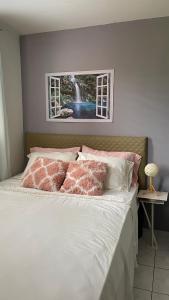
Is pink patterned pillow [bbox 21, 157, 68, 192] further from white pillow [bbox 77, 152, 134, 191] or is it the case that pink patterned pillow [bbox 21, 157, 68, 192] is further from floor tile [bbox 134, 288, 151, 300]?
floor tile [bbox 134, 288, 151, 300]

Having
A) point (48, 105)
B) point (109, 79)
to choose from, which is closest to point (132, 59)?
point (109, 79)

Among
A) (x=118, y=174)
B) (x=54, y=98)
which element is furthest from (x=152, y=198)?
(x=54, y=98)

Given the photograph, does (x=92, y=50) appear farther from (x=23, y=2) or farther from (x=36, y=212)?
(x=36, y=212)

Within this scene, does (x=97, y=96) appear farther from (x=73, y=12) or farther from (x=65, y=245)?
(x=65, y=245)

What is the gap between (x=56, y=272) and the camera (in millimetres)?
1143

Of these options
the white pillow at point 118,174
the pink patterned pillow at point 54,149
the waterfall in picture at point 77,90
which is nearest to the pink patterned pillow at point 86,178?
the white pillow at point 118,174

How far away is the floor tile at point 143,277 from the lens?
191cm

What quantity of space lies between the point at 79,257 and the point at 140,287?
96cm

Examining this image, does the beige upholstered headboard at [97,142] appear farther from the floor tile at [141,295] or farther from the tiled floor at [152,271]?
the floor tile at [141,295]

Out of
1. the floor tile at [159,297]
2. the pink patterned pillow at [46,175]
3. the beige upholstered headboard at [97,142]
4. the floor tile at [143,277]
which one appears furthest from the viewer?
the beige upholstered headboard at [97,142]

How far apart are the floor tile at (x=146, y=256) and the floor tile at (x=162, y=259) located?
45 millimetres

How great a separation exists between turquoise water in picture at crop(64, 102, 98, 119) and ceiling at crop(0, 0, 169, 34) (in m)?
0.89

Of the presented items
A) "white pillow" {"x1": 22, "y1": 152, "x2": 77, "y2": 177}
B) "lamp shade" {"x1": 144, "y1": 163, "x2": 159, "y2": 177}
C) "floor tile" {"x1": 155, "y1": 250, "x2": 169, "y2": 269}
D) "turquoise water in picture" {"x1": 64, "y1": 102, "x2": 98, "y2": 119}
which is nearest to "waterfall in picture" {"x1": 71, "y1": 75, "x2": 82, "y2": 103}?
"turquoise water in picture" {"x1": 64, "y1": 102, "x2": 98, "y2": 119}

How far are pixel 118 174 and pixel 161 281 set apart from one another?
3.30 ft
